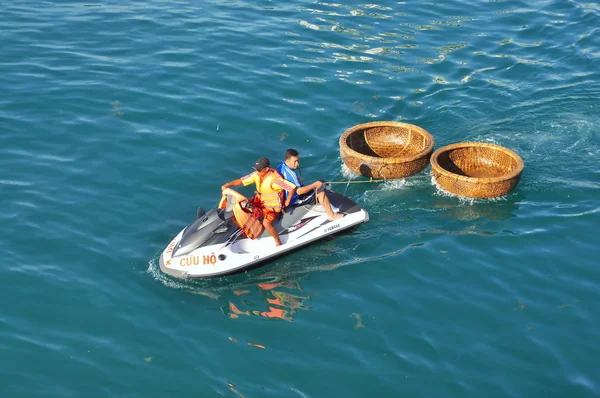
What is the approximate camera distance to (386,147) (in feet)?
57.1

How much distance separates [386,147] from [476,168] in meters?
2.14

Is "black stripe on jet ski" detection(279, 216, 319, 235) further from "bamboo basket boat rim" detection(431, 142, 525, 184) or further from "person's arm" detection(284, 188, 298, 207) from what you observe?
"bamboo basket boat rim" detection(431, 142, 525, 184)

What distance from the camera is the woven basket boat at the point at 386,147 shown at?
15.6 metres

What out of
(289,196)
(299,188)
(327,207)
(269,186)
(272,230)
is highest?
(269,186)

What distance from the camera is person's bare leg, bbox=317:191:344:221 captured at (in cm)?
1425

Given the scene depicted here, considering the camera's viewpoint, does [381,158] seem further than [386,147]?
No

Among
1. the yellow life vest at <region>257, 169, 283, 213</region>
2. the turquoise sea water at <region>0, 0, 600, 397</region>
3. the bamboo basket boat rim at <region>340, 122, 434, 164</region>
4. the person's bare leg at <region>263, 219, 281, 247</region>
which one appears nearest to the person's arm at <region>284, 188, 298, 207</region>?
the yellow life vest at <region>257, 169, 283, 213</region>

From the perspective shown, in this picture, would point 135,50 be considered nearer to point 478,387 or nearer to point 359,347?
point 359,347

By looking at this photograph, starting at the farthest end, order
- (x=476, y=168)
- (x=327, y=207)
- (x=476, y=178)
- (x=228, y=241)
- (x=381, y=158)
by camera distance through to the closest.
Result: (x=476, y=168) < (x=381, y=158) < (x=476, y=178) < (x=327, y=207) < (x=228, y=241)

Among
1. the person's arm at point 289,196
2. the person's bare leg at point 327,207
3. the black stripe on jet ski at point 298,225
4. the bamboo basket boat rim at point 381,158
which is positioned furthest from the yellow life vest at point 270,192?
the bamboo basket boat rim at point 381,158

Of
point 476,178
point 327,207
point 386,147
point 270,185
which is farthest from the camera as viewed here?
point 386,147

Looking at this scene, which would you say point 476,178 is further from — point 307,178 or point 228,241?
point 228,241

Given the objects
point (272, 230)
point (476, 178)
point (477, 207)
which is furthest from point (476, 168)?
point (272, 230)

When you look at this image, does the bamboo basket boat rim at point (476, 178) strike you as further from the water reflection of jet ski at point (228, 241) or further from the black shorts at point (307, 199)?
the water reflection of jet ski at point (228, 241)
